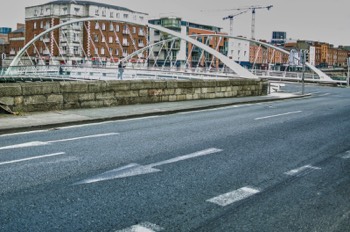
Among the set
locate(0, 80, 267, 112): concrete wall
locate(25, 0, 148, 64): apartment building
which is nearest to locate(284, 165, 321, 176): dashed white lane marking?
locate(0, 80, 267, 112): concrete wall

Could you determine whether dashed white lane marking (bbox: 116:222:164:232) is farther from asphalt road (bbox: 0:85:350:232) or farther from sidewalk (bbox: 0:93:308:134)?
sidewalk (bbox: 0:93:308:134)

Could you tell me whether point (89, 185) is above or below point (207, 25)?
below

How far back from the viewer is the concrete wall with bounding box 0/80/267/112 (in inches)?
548

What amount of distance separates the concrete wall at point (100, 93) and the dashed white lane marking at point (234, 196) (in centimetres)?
981

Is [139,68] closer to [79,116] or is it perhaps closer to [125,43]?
[125,43]

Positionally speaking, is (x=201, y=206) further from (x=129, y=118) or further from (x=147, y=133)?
(x=129, y=118)

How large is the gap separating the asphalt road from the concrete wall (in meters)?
3.47

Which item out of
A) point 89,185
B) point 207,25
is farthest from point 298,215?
point 207,25

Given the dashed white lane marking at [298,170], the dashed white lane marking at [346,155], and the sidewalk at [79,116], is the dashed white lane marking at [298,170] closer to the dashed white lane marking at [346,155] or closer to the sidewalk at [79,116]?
the dashed white lane marking at [346,155]

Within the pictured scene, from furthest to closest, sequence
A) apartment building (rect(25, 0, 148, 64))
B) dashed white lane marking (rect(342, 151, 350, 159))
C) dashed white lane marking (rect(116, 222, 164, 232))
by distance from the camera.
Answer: apartment building (rect(25, 0, 148, 64))
dashed white lane marking (rect(342, 151, 350, 159))
dashed white lane marking (rect(116, 222, 164, 232))

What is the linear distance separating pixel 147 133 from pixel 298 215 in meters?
6.44

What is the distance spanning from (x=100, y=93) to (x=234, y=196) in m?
11.8

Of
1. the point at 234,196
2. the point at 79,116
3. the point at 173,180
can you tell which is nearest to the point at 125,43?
the point at 79,116

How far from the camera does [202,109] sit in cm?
1852
